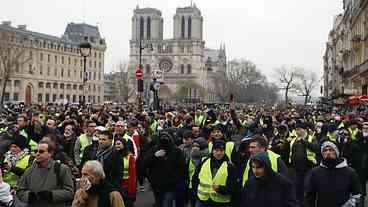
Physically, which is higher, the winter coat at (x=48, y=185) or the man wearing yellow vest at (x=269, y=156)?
the man wearing yellow vest at (x=269, y=156)

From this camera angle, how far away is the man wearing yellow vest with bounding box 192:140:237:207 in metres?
7.56

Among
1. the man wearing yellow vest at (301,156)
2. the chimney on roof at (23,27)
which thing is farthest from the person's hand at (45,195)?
the chimney on roof at (23,27)

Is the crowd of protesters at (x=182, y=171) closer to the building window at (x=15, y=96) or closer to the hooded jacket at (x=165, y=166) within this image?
the hooded jacket at (x=165, y=166)

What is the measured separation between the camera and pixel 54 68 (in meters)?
116

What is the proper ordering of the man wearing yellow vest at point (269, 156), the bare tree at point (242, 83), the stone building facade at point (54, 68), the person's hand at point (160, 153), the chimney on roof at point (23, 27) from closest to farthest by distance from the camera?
1. the man wearing yellow vest at point (269, 156)
2. the person's hand at point (160, 153)
3. the stone building facade at point (54, 68)
4. the chimney on roof at point (23, 27)
5. the bare tree at point (242, 83)

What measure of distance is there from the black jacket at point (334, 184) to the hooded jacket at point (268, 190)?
45.0 inches

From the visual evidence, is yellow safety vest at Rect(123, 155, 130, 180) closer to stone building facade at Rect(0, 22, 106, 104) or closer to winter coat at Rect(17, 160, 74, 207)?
winter coat at Rect(17, 160, 74, 207)

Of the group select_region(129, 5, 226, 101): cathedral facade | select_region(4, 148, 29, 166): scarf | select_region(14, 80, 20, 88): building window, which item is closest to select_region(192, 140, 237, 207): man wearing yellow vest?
select_region(4, 148, 29, 166): scarf

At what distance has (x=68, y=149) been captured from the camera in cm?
1134

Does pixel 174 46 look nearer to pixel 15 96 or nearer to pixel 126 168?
pixel 15 96

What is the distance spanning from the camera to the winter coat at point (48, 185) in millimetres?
6207

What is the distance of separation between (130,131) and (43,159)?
705 cm

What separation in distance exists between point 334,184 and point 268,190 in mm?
1473

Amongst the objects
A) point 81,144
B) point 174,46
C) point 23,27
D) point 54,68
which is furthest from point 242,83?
point 81,144
